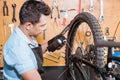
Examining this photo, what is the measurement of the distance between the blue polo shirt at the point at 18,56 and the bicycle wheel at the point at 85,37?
0.29 metres

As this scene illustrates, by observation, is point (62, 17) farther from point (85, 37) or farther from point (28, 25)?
point (28, 25)

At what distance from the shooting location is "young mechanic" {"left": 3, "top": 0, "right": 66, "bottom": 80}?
101cm

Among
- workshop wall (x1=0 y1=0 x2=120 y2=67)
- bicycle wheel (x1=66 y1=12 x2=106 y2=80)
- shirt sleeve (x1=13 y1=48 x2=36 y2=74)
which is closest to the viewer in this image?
shirt sleeve (x1=13 y1=48 x2=36 y2=74)

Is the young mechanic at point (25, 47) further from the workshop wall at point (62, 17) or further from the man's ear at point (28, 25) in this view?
the workshop wall at point (62, 17)

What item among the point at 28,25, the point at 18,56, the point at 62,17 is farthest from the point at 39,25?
the point at 62,17

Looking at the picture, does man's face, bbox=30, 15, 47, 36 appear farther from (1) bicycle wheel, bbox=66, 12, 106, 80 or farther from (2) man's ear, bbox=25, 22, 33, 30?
(1) bicycle wheel, bbox=66, 12, 106, 80

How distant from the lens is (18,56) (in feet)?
3.32

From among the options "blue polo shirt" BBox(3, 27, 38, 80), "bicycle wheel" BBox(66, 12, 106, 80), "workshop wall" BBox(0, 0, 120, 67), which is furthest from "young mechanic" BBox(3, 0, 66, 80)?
"workshop wall" BBox(0, 0, 120, 67)

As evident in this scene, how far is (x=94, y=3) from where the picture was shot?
6.17 feet

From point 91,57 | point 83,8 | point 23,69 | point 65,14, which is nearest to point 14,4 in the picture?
point 65,14

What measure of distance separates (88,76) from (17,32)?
0.58m

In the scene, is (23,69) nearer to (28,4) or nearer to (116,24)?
(28,4)

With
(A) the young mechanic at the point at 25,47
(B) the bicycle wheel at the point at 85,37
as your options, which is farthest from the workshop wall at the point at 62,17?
(A) the young mechanic at the point at 25,47

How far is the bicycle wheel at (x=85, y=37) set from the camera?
1.15 m
